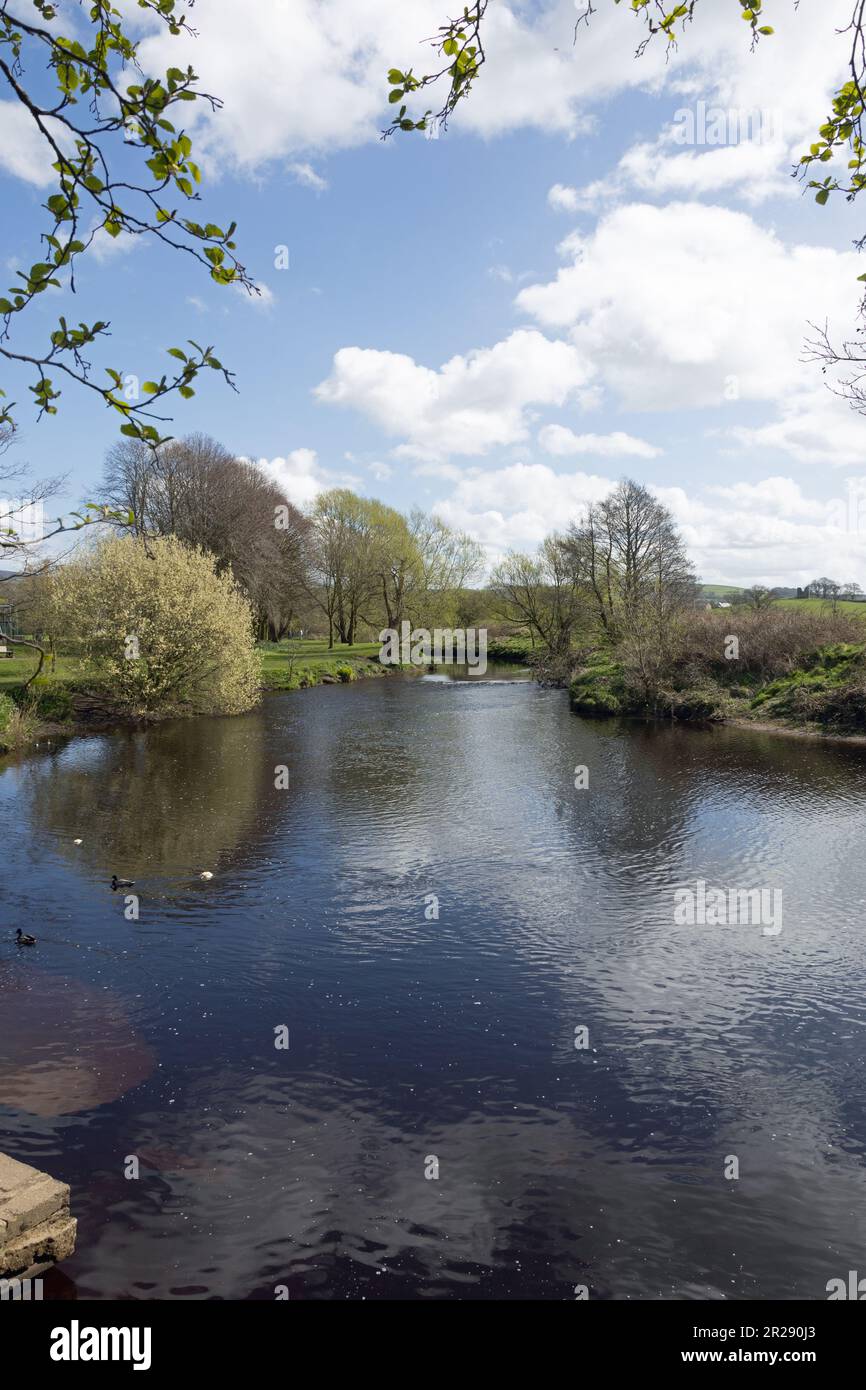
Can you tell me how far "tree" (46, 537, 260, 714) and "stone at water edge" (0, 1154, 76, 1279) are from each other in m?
26.2

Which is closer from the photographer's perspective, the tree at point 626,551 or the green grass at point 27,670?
the green grass at point 27,670

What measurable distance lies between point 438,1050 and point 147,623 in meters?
25.6

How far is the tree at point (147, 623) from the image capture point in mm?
30562

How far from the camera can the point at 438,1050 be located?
27.7 feet

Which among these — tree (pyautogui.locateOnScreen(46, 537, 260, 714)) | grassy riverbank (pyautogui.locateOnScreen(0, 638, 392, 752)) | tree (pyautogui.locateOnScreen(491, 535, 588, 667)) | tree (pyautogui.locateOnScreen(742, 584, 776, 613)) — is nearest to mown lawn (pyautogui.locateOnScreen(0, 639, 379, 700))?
grassy riverbank (pyautogui.locateOnScreen(0, 638, 392, 752))

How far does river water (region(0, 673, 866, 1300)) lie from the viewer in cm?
590

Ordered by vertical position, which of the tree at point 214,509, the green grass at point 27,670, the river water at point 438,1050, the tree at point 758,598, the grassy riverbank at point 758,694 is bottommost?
the river water at point 438,1050

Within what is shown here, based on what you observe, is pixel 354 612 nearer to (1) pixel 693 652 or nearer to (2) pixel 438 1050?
(1) pixel 693 652

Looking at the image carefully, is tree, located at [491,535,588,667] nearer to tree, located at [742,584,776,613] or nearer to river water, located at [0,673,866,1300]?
tree, located at [742,584,776,613]

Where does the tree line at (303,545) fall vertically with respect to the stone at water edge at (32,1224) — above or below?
above

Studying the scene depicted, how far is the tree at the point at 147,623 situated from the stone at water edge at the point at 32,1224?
26.2 meters

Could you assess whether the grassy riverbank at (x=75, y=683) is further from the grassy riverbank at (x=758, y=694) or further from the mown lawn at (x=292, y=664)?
the grassy riverbank at (x=758, y=694)

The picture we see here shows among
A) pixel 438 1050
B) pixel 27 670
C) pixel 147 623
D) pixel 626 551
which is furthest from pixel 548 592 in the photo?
pixel 438 1050

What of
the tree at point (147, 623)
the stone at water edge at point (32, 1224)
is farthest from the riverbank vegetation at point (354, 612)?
the stone at water edge at point (32, 1224)
